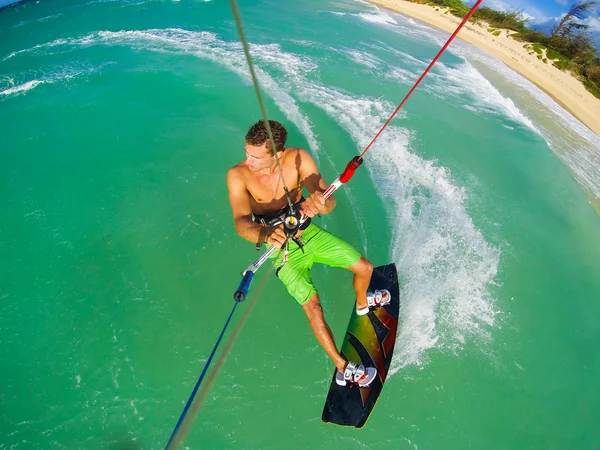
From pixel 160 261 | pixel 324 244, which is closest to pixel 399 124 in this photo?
pixel 324 244

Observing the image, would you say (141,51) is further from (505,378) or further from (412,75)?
(505,378)

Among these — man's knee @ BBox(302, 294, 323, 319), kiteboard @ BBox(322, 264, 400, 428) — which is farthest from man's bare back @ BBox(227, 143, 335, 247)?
kiteboard @ BBox(322, 264, 400, 428)

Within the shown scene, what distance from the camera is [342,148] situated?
695 cm

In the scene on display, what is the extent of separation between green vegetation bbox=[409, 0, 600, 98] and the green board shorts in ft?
71.4

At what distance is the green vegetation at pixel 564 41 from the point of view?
1928 cm

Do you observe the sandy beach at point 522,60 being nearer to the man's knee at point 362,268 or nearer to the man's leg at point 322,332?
the man's knee at point 362,268

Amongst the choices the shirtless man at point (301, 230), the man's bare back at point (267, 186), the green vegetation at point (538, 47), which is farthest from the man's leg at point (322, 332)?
the green vegetation at point (538, 47)

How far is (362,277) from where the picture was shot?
4055 millimetres

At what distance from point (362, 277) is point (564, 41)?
96.0 feet

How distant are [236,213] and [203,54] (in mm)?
8465

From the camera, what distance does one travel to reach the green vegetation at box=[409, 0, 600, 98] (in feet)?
63.3

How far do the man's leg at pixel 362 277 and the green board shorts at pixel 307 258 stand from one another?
0.27 ft

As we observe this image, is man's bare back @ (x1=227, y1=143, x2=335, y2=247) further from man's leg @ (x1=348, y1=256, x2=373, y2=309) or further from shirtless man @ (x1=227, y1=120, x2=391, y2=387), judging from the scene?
man's leg @ (x1=348, y1=256, x2=373, y2=309)

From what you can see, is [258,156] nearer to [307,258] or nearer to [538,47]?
[307,258]
